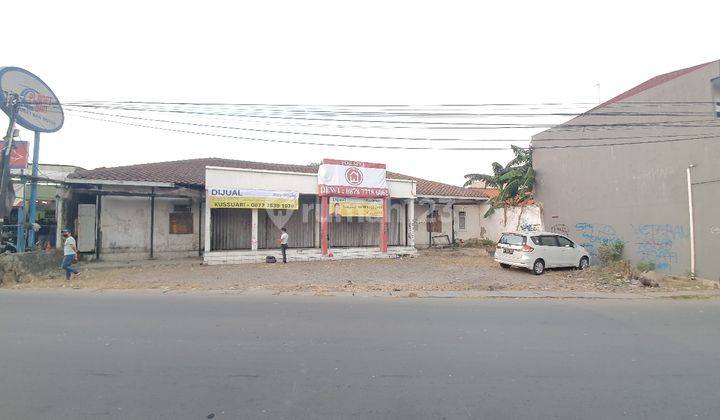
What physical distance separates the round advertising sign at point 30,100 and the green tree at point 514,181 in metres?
20.5

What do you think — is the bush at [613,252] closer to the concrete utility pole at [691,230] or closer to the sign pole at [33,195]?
the concrete utility pole at [691,230]

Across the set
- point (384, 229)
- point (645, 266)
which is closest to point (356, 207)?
point (384, 229)

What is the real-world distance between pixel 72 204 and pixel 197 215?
4.94 metres

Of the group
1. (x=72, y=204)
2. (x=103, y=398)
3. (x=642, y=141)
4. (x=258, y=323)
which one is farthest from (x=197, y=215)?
(x=642, y=141)

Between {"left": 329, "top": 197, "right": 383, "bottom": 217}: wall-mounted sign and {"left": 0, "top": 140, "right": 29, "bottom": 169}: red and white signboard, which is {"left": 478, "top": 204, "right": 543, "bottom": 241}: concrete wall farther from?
{"left": 0, "top": 140, "right": 29, "bottom": 169}: red and white signboard

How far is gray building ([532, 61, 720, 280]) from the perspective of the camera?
11500 mm

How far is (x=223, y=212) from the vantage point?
54.0 feet

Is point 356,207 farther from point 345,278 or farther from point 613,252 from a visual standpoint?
point 613,252

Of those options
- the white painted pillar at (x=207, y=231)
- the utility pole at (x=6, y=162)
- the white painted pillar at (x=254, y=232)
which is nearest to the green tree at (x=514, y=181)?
the white painted pillar at (x=254, y=232)

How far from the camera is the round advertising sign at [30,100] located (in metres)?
12.1

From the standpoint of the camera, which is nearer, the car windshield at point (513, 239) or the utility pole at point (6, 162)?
the utility pole at point (6, 162)

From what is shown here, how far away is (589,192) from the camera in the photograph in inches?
626

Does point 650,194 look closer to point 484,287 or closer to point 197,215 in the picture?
point 484,287

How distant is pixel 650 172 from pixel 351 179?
1142cm
